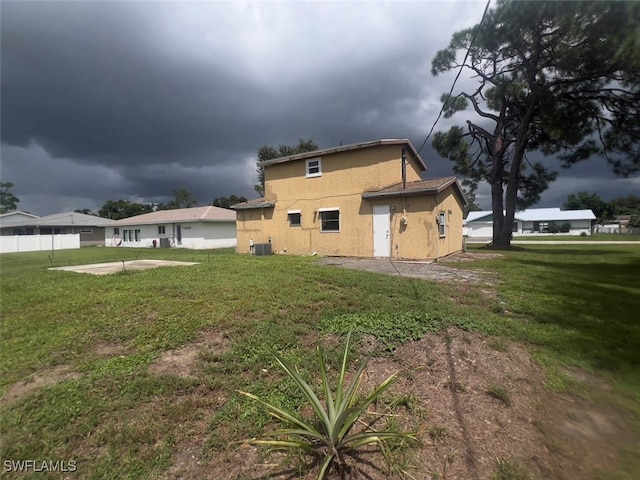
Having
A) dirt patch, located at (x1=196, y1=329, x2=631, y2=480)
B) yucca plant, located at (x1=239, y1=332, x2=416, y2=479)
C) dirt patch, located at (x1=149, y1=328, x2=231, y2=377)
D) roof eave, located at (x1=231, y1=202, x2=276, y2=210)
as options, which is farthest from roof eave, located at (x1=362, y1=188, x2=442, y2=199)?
yucca plant, located at (x1=239, y1=332, x2=416, y2=479)

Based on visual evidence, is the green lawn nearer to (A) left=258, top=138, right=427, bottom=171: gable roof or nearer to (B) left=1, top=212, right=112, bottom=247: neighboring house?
(A) left=258, top=138, right=427, bottom=171: gable roof

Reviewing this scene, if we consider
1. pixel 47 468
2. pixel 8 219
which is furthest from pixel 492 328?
pixel 8 219

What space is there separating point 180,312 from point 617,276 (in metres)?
12.4

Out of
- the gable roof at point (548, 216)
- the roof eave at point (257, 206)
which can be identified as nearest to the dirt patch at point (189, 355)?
the roof eave at point (257, 206)

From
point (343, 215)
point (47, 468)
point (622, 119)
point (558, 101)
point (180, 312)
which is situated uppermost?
point (558, 101)

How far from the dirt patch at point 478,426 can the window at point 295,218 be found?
12290 millimetres

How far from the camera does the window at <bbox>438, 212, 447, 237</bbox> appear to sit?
43.0 ft

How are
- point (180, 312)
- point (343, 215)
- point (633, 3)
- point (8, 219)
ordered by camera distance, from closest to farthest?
point (180, 312)
point (633, 3)
point (343, 215)
point (8, 219)

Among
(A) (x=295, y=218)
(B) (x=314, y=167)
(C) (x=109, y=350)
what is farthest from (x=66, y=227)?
(C) (x=109, y=350)

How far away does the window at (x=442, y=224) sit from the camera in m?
13.1

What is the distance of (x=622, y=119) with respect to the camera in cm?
1784

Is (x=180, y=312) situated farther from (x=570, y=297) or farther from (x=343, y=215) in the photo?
(x=343, y=215)

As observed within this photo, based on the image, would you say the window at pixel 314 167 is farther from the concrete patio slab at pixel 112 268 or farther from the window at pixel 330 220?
the concrete patio slab at pixel 112 268

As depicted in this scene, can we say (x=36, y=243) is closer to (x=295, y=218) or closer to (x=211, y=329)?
(x=295, y=218)
